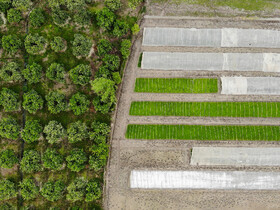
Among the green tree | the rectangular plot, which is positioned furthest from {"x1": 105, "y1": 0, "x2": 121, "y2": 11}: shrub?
the rectangular plot

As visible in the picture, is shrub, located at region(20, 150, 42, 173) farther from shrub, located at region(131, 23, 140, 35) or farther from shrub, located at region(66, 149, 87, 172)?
shrub, located at region(131, 23, 140, 35)

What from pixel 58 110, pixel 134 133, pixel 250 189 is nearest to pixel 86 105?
pixel 58 110

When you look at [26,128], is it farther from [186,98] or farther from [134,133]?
[186,98]

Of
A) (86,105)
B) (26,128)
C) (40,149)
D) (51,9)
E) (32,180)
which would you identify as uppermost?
(51,9)

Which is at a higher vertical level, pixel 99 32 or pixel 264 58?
pixel 99 32

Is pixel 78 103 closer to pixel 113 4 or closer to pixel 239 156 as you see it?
pixel 113 4

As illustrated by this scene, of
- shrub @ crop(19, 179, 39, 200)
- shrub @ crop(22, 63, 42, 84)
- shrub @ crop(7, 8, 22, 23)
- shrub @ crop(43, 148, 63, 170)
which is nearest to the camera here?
shrub @ crop(43, 148, 63, 170)

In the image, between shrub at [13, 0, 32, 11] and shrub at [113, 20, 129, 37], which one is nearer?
shrub at [113, 20, 129, 37]
